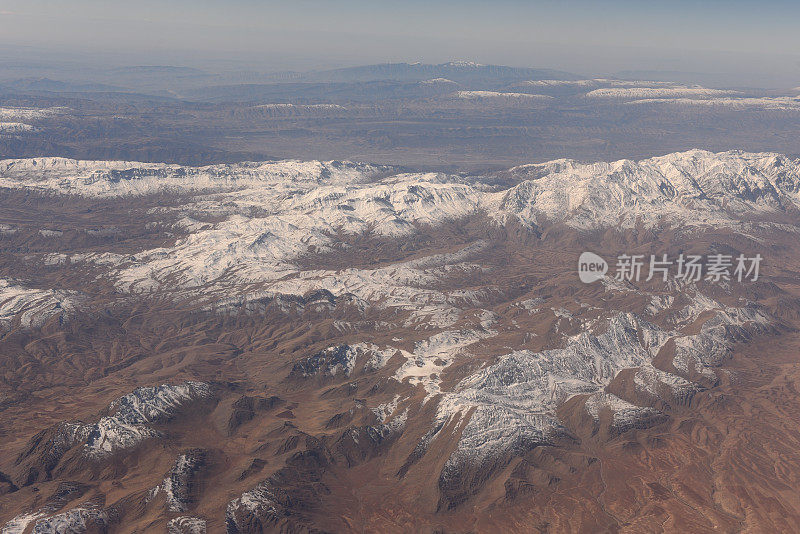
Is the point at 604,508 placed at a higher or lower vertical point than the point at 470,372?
lower

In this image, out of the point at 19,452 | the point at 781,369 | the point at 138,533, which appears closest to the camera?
the point at 138,533

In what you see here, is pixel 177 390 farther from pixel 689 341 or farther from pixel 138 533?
pixel 689 341

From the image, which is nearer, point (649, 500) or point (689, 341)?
point (649, 500)

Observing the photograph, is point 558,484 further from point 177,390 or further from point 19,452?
point 19,452

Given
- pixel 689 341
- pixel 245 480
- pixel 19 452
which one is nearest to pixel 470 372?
pixel 245 480

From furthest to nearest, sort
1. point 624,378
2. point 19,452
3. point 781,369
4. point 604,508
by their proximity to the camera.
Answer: point 781,369 → point 624,378 → point 19,452 → point 604,508

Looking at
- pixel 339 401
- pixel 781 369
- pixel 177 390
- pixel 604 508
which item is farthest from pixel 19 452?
pixel 781 369

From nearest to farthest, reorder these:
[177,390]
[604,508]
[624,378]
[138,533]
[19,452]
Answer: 1. [138,533]
2. [604,508]
3. [19,452]
4. [177,390]
5. [624,378]

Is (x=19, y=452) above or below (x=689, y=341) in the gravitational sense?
below

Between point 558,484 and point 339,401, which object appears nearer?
point 558,484
